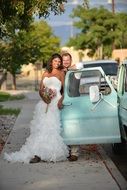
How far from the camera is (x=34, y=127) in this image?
409 inches

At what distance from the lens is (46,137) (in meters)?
10.1

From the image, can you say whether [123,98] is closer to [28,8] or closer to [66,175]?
[66,175]

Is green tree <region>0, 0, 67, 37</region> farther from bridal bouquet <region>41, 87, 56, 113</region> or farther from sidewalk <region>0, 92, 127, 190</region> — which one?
sidewalk <region>0, 92, 127, 190</region>

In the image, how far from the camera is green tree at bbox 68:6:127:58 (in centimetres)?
4869

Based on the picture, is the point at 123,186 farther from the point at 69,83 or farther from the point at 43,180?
the point at 69,83

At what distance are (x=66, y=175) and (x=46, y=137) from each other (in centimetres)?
131

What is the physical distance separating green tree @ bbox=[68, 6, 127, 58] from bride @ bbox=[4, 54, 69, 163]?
121 feet

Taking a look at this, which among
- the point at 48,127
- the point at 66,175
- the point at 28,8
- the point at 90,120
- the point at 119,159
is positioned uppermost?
the point at 28,8

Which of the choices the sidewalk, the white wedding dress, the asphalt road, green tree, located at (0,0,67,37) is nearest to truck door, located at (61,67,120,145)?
the white wedding dress

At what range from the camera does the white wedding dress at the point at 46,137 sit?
9953mm

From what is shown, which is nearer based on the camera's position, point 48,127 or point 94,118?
point 94,118

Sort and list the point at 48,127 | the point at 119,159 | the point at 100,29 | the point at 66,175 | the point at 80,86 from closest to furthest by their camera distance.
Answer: the point at 66,175, the point at 48,127, the point at 80,86, the point at 119,159, the point at 100,29

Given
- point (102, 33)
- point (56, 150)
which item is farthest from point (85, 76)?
point (102, 33)

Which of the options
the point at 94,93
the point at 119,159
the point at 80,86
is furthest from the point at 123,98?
the point at 119,159
